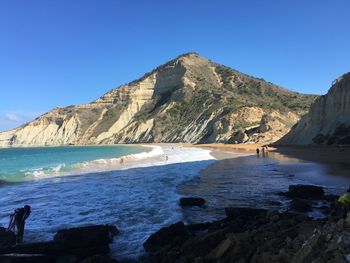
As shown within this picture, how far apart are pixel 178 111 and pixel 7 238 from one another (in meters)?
120

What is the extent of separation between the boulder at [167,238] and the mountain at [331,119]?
126ft

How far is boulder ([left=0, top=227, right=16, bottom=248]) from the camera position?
10492 mm

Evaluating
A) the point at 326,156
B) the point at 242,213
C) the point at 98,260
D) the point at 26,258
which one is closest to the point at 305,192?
the point at 242,213

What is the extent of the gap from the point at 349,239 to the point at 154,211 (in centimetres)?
1029

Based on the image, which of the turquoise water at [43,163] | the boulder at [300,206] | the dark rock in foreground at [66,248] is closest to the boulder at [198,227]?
the dark rock in foreground at [66,248]

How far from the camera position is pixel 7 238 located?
1073 centimetres

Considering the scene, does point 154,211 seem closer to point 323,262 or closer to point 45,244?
point 45,244

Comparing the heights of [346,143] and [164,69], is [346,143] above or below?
below

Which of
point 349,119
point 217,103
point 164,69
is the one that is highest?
point 164,69

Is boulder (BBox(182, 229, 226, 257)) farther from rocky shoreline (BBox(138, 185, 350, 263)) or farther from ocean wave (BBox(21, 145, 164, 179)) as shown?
ocean wave (BBox(21, 145, 164, 179))

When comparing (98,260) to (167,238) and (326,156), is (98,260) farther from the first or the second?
(326,156)

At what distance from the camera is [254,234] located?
26.1ft

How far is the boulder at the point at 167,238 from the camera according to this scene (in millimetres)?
10000

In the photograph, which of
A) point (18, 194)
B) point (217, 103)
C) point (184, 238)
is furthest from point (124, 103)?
point (184, 238)
